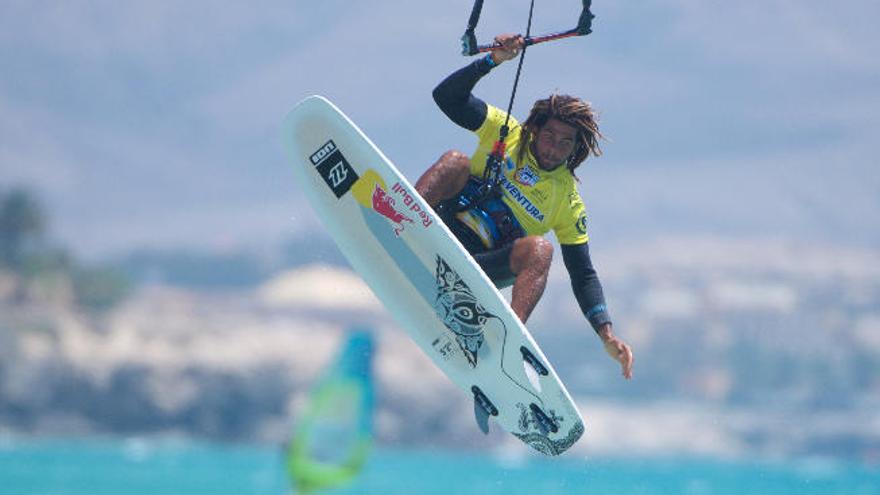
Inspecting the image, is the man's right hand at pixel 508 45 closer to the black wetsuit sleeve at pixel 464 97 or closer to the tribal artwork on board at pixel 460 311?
the black wetsuit sleeve at pixel 464 97

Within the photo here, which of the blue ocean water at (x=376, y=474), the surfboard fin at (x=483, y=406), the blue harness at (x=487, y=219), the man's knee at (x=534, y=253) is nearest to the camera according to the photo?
the man's knee at (x=534, y=253)

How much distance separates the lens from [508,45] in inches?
501

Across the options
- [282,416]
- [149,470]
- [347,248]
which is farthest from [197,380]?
[347,248]

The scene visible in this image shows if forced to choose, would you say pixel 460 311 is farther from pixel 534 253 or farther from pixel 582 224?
pixel 582 224

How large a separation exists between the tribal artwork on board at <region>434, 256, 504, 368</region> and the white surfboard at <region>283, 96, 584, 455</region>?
12 millimetres

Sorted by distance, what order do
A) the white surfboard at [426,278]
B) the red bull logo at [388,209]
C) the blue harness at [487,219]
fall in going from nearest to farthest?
the white surfboard at [426,278], the blue harness at [487,219], the red bull logo at [388,209]

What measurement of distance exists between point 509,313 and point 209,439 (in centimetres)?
14052

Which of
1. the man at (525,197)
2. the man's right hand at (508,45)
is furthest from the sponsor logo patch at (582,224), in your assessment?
the man's right hand at (508,45)

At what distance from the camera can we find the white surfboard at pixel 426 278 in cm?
1350

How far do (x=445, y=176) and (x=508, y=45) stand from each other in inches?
55.5

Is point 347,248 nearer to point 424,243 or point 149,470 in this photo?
point 424,243

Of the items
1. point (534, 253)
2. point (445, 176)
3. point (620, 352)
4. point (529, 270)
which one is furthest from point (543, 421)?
point (445, 176)

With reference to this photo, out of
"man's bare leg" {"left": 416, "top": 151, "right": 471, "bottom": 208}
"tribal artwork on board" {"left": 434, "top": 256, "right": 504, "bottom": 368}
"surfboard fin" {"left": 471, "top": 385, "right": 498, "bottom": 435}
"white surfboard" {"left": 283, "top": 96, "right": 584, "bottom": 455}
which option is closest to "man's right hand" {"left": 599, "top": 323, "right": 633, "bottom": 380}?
"white surfboard" {"left": 283, "top": 96, "right": 584, "bottom": 455}

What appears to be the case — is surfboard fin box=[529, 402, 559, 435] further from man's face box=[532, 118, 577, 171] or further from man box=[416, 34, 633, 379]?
man's face box=[532, 118, 577, 171]
